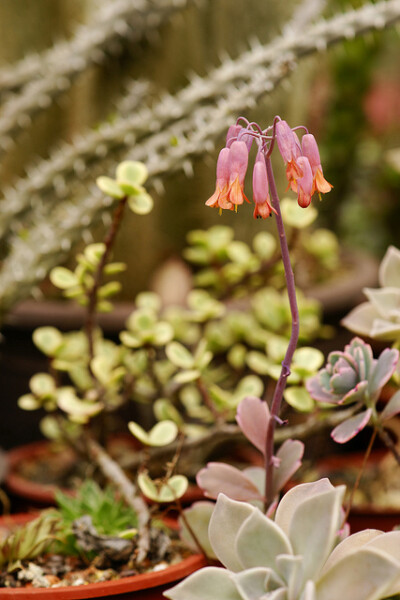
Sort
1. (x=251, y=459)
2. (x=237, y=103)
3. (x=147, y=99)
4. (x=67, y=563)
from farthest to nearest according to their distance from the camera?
(x=147, y=99)
(x=251, y=459)
(x=237, y=103)
(x=67, y=563)

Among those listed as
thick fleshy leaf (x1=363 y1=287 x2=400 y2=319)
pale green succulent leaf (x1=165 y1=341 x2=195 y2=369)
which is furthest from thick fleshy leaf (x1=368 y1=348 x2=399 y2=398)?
pale green succulent leaf (x1=165 y1=341 x2=195 y2=369)

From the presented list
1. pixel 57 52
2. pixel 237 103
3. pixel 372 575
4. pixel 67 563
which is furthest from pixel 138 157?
pixel 372 575

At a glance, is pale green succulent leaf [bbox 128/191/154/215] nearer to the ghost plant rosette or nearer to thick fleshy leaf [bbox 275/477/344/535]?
the ghost plant rosette

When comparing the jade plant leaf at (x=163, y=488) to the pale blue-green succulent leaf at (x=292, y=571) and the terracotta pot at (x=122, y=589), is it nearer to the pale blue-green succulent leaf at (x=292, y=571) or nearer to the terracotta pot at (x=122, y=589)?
the terracotta pot at (x=122, y=589)

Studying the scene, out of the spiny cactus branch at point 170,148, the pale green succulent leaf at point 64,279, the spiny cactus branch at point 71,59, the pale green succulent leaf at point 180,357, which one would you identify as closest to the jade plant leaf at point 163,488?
the pale green succulent leaf at point 180,357

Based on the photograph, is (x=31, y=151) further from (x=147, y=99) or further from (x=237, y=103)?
(x=237, y=103)
